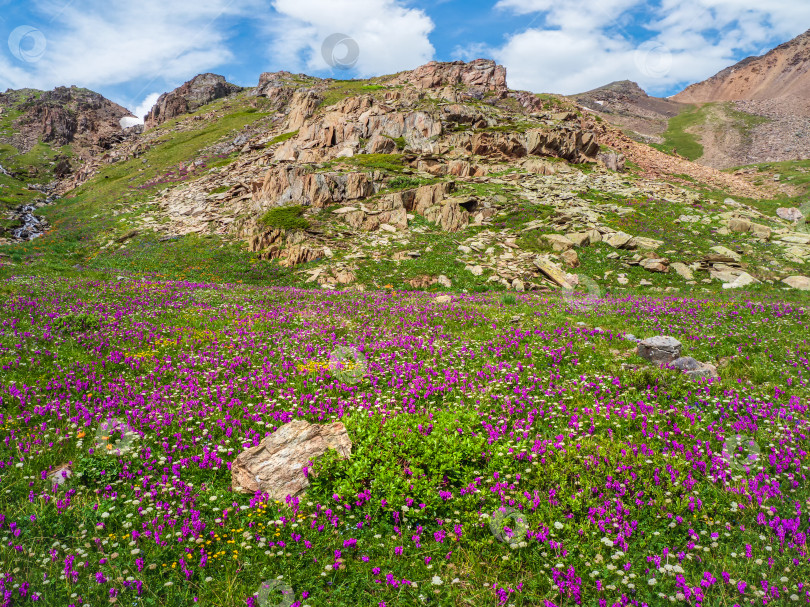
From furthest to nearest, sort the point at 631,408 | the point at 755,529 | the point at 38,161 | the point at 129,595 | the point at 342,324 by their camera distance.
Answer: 1. the point at 38,161
2. the point at 342,324
3. the point at 631,408
4. the point at 755,529
5. the point at 129,595

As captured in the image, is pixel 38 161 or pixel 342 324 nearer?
pixel 342 324

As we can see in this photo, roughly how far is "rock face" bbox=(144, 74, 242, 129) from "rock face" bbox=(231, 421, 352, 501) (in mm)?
166731

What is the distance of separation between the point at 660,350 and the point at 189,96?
19040 cm

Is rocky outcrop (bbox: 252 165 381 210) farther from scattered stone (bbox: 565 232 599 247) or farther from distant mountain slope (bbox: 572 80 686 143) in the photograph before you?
distant mountain slope (bbox: 572 80 686 143)

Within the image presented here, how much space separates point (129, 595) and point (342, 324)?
410 inches

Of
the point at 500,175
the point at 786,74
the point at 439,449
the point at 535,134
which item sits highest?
the point at 786,74

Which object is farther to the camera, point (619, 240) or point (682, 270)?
point (619, 240)

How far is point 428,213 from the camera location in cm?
3847

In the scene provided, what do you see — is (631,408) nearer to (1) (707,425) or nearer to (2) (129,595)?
(1) (707,425)

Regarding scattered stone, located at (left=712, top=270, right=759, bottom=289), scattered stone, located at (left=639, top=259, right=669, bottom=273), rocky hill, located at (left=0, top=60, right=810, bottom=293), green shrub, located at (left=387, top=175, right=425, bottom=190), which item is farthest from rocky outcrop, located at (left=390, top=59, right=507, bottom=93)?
scattered stone, located at (left=712, top=270, right=759, bottom=289)

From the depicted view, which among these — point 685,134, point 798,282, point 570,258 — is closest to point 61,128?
point 570,258

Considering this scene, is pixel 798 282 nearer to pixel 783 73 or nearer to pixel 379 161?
pixel 379 161

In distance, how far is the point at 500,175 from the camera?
48.3 meters

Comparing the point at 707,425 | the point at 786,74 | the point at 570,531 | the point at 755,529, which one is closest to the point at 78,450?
the point at 570,531
